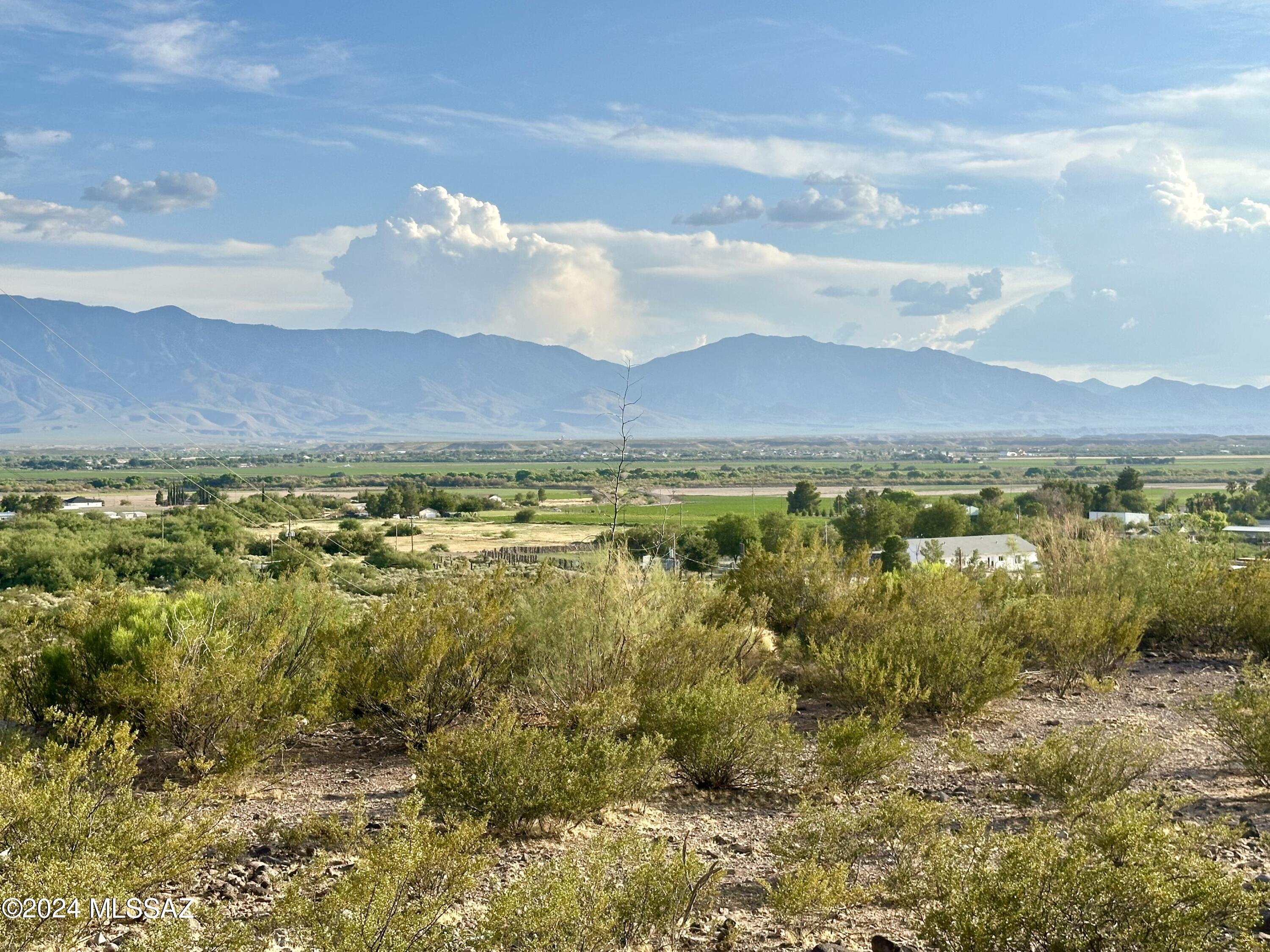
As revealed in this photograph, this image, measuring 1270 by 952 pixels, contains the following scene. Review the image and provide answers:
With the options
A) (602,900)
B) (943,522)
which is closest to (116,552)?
(602,900)

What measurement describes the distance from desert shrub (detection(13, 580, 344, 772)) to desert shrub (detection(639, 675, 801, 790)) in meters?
3.14

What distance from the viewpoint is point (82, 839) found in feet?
18.4

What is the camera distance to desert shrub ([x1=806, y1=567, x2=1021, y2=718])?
10.9 meters

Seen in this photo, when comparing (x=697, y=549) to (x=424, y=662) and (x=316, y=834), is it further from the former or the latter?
(x=316, y=834)

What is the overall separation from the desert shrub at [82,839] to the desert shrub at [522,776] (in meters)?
1.62

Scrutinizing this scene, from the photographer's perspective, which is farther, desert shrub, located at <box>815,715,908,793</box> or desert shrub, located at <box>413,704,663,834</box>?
desert shrub, located at <box>815,715,908,793</box>

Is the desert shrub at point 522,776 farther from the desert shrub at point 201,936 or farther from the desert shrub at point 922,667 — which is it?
the desert shrub at point 922,667

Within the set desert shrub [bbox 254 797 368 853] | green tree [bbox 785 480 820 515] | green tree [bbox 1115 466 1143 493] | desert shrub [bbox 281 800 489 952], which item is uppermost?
desert shrub [bbox 281 800 489 952]

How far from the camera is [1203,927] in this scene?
501cm

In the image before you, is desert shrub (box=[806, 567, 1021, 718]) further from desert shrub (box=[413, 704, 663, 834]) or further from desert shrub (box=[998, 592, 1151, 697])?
desert shrub (box=[413, 704, 663, 834])

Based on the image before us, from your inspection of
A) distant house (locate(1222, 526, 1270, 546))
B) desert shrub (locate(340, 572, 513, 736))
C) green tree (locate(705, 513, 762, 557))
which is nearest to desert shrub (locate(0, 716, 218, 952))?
desert shrub (locate(340, 572, 513, 736))

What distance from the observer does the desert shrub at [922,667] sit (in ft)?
35.9

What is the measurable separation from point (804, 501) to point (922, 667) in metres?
74.6

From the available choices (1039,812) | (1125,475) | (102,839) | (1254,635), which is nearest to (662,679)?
(1039,812)
